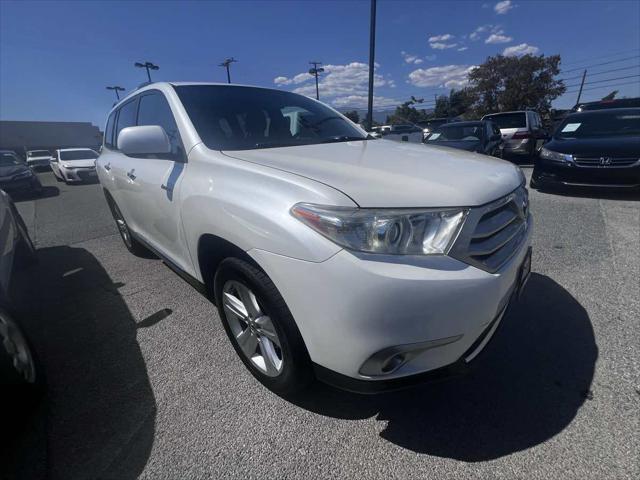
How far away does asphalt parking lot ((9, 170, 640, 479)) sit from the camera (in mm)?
1468

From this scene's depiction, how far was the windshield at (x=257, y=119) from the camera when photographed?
2133 millimetres

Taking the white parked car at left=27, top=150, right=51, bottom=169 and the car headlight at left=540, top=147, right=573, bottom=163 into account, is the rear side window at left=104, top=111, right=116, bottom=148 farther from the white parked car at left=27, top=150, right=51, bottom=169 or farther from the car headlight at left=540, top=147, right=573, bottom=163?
the white parked car at left=27, top=150, right=51, bottom=169

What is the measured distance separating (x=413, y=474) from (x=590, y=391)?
1139 mm

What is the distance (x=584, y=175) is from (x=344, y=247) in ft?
20.2

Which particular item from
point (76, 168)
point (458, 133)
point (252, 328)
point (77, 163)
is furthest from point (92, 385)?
point (77, 163)

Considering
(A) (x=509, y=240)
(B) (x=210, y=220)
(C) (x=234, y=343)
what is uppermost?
(B) (x=210, y=220)

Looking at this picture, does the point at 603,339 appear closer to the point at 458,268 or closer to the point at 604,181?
the point at 458,268

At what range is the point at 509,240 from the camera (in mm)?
1581

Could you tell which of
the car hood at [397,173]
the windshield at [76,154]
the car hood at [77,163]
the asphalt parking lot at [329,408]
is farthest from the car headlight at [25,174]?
the car hood at [397,173]

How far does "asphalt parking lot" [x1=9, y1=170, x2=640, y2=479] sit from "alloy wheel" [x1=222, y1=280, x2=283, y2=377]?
0.73 feet

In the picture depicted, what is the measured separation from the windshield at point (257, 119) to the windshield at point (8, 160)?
12568mm

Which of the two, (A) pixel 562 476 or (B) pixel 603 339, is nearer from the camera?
(A) pixel 562 476

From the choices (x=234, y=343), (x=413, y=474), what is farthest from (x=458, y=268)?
(x=234, y=343)

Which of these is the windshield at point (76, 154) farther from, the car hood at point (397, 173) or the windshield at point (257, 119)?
the car hood at point (397, 173)
